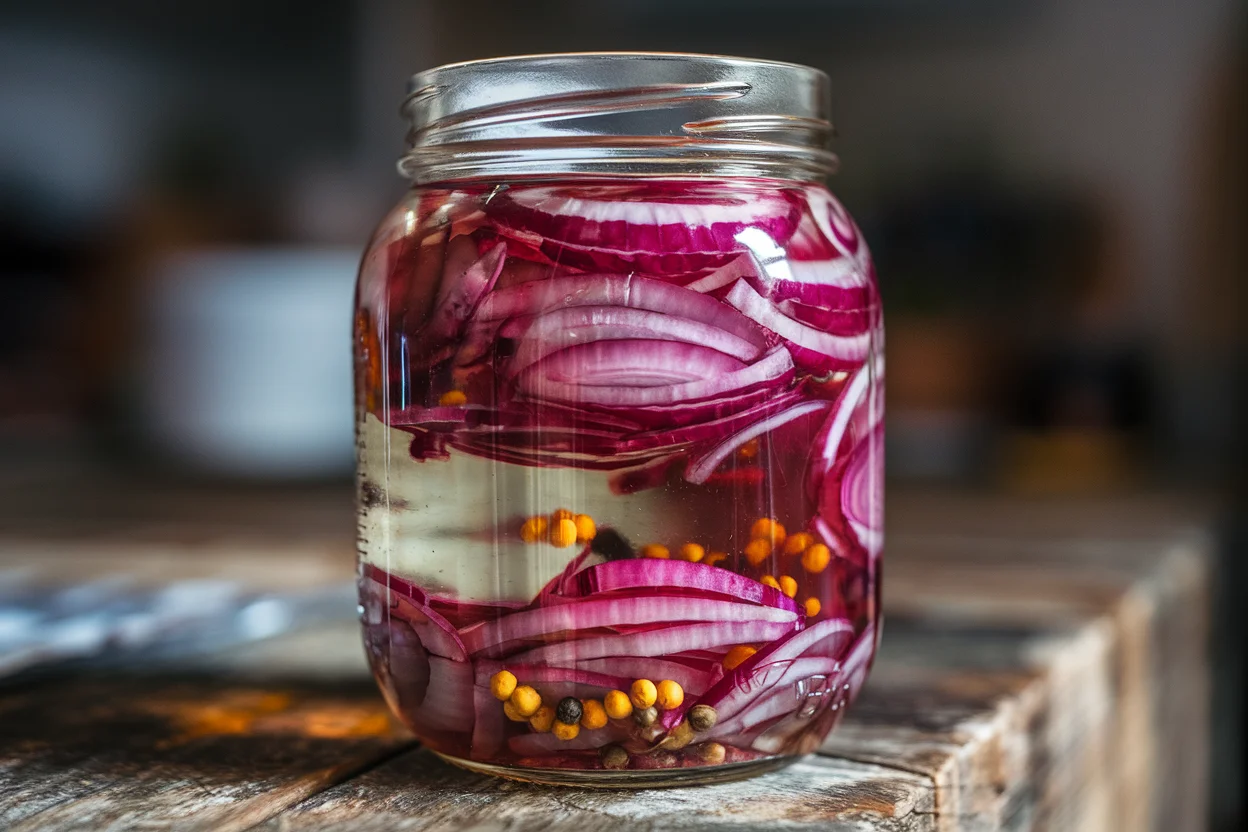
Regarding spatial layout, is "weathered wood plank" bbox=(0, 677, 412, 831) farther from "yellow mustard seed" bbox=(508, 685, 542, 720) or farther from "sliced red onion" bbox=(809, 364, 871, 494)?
"sliced red onion" bbox=(809, 364, 871, 494)

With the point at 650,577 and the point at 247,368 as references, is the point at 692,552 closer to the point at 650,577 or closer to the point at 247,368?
the point at 650,577

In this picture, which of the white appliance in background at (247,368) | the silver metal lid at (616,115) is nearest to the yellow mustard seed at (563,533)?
the silver metal lid at (616,115)

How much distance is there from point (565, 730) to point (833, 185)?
1809 millimetres

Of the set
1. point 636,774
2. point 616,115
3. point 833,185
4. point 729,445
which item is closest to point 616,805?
point 636,774

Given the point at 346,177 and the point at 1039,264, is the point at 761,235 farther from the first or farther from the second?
the point at 346,177

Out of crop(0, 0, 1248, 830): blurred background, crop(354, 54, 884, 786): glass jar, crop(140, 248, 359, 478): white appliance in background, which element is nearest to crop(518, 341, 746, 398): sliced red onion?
crop(354, 54, 884, 786): glass jar

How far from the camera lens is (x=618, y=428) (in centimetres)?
40

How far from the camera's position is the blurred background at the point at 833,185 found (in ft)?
6.15

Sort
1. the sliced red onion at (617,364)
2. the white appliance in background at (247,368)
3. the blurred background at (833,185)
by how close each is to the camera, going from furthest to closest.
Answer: the white appliance in background at (247,368) < the blurred background at (833,185) < the sliced red onion at (617,364)

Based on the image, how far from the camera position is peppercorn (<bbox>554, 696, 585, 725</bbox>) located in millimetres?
405

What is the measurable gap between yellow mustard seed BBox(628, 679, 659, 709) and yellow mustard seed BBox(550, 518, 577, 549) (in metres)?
0.05

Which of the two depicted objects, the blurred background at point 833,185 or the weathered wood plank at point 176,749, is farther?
the blurred background at point 833,185

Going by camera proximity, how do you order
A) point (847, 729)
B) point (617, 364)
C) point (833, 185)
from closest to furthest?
point (617, 364), point (847, 729), point (833, 185)

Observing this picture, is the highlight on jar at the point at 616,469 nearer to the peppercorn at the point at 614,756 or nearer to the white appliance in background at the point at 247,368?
the peppercorn at the point at 614,756
